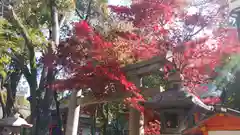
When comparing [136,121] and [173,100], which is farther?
[136,121]

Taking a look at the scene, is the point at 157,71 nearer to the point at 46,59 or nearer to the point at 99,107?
the point at 46,59

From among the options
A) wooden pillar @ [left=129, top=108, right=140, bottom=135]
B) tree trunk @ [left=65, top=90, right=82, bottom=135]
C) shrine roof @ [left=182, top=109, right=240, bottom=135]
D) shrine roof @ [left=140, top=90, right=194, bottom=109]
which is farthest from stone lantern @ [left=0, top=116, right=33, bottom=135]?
shrine roof @ [left=182, top=109, right=240, bottom=135]

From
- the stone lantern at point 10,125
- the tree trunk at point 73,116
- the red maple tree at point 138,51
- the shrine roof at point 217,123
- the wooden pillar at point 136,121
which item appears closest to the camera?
the shrine roof at point 217,123

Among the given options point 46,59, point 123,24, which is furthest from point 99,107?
point 123,24

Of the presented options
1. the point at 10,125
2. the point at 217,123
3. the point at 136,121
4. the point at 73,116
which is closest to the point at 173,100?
the point at 217,123

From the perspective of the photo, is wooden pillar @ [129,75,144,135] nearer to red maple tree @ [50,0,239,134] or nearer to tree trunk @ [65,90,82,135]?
red maple tree @ [50,0,239,134]

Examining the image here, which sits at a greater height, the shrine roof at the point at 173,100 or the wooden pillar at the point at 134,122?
the shrine roof at the point at 173,100

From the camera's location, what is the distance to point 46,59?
23.5ft

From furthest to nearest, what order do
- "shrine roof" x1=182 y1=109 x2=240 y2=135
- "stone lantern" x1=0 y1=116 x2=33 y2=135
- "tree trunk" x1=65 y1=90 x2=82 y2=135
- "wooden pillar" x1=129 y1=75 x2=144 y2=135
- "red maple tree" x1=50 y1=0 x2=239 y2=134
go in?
"tree trunk" x1=65 y1=90 x2=82 y2=135, "stone lantern" x1=0 y1=116 x2=33 y2=135, "wooden pillar" x1=129 y1=75 x2=144 y2=135, "red maple tree" x1=50 y1=0 x2=239 y2=134, "shrine roof" x1=182 y1=109 x2=240 y2=135

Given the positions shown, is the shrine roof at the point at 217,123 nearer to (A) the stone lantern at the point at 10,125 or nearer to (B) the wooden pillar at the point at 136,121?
(B) the wooden pillar at the point at 136,121

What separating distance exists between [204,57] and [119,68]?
1.85 metres

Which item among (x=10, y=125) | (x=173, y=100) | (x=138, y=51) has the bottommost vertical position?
(x=10, y=125)

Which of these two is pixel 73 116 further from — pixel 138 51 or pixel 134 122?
pixel 138 51

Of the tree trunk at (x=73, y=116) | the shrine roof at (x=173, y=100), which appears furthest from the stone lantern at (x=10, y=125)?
the shrine roof at (x=173, y=100)
